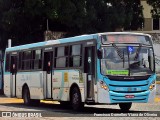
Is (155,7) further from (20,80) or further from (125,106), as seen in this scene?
(125,106)

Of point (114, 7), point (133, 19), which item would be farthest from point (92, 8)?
point (133, 19)

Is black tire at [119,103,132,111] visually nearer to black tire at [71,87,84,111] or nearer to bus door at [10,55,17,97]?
black tire at [71,87,84,111]

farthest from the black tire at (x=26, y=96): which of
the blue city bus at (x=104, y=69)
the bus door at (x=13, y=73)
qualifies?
the blue city bus at (x=104, y=69)

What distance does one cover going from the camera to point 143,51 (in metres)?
17.8

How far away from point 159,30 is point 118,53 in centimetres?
3041

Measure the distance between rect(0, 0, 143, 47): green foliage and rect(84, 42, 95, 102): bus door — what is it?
1571 cm

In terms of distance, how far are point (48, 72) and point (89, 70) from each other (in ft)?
12.7

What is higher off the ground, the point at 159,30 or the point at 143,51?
the point at 159,30

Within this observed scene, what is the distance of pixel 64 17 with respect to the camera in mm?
33594

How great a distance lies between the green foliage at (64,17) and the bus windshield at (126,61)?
640 inches

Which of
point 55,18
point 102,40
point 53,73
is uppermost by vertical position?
point 55,18

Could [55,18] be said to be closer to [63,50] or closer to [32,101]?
[32,101]

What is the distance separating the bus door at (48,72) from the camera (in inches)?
829

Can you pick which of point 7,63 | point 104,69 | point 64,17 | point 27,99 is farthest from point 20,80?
point 64,17
